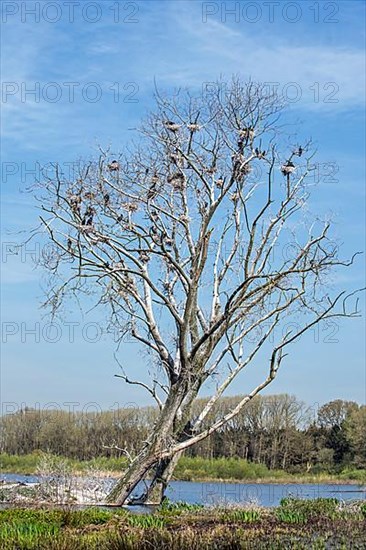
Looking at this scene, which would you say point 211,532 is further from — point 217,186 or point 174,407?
point 217,186

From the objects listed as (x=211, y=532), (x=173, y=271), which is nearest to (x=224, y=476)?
(x=173, y=271)

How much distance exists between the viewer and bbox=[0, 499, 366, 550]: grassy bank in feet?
30.9

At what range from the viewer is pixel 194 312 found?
19.4m

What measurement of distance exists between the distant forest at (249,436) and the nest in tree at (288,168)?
88.6 feet

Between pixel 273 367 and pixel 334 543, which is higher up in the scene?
pixel 273 367

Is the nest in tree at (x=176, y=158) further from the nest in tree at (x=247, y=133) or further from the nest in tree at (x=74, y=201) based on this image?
the nest in tree at (x=74, y=201)

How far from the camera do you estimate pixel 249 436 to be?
50.6 meters

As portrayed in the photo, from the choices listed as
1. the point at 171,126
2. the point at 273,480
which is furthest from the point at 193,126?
the point at 273,480

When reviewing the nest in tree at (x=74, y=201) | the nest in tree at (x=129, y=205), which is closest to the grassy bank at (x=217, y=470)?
the nest in tree at (x=129, y=205)

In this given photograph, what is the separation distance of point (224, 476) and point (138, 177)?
2520 cm

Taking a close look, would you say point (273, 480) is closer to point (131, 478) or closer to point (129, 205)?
point (131, 478)

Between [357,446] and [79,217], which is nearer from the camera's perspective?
[79,217]

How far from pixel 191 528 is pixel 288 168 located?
30.3 ft

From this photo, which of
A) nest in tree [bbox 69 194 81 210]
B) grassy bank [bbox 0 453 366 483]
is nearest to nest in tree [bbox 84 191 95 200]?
nest in tree [bbox 69 194 81 210]
